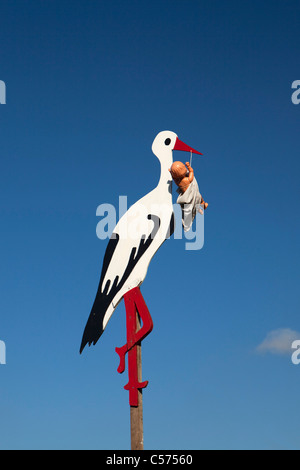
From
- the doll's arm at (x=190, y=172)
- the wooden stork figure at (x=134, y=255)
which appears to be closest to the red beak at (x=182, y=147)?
the wooden stork figure at (x=134, y=255)

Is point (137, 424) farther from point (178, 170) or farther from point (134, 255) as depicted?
point (178, 170)

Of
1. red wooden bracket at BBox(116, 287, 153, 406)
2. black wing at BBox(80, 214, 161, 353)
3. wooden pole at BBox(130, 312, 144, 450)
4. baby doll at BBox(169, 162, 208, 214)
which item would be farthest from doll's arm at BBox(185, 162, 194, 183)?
wooden pole at BBox(130, 312, 144, 450)

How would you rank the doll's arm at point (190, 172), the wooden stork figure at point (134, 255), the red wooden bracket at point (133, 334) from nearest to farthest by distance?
the red wooden bracket at point (133, 334), the wooden stork figure at point (134, 255), the doll's arm at point (190, 172)

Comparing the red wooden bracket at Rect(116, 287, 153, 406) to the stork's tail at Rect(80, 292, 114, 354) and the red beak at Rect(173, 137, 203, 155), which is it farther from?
the red beak at Rect(173, 137, 203, 155)

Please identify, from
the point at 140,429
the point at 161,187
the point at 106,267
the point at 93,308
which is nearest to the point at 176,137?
the point at 161,187

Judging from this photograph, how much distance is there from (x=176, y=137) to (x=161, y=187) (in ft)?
2.85

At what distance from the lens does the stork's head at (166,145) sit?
9.10 meters

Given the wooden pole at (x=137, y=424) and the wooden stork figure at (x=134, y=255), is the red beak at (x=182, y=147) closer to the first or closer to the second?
the wooden stork figure at (x=134, y=255)

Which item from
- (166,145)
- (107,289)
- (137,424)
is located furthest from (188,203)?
(137,424)

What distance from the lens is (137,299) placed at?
8.44 metres

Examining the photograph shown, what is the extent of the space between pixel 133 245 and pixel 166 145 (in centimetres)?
162

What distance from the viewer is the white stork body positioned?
8.55 metres
